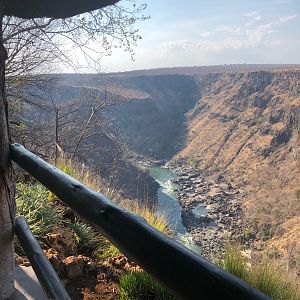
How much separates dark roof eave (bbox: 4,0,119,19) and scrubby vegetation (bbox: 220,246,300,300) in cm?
263

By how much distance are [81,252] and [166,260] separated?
3.61 meters

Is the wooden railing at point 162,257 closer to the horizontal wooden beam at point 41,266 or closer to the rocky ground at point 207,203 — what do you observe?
the horizontal wooden beam at point 41,266

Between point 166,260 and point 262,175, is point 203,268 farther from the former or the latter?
point 262,175

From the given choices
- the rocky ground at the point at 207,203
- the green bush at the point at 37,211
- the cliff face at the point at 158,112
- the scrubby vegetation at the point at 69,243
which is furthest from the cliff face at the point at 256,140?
the green bush at the point at 37,211

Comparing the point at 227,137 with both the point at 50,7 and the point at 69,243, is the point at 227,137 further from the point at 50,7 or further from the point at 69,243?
the point at 50,7

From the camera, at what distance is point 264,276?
12.1ft

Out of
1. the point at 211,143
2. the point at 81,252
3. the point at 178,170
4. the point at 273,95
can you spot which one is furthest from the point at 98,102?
the point at 273,95

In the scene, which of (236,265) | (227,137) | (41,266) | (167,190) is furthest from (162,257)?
(227,137)

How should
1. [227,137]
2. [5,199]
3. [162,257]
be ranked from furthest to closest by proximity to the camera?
[227,137] < [5,199] < [162,257]

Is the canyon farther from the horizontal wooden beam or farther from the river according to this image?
the horizontal wooden beam

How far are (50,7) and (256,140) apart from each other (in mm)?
81125

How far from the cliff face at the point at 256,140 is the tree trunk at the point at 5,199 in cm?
4103

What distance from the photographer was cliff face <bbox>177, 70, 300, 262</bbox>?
55.1 meters

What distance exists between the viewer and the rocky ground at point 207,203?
4253 cm
